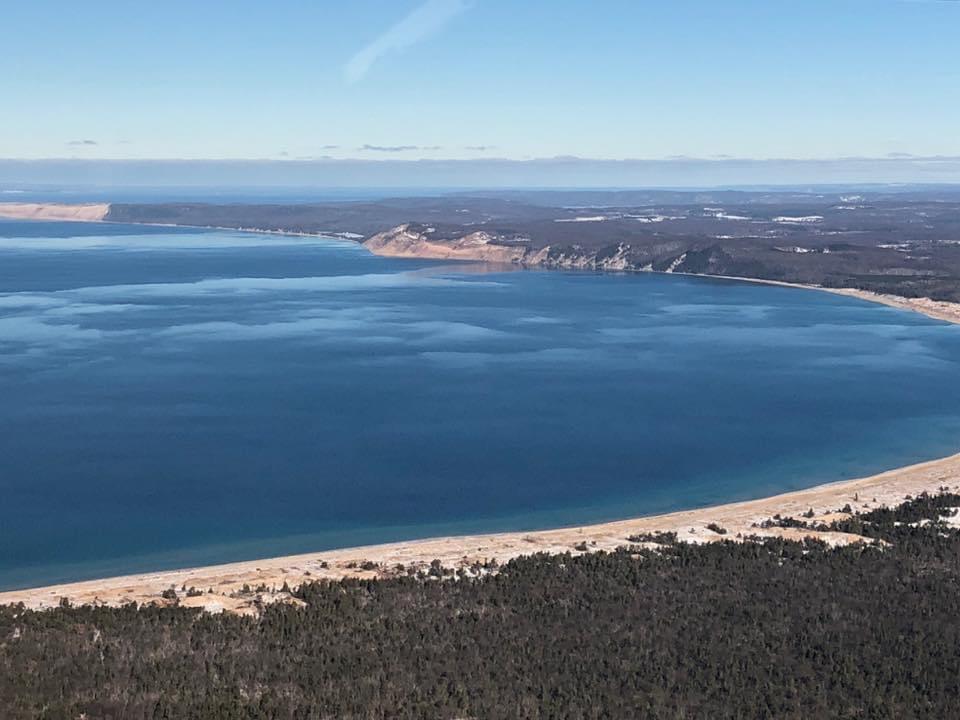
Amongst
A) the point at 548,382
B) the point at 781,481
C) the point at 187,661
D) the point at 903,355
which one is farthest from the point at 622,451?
the point at 903,355

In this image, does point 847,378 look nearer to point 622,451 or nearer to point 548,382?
point 548,382

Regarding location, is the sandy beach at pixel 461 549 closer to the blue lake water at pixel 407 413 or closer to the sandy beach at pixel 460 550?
the sandy beach at pixel 460 550

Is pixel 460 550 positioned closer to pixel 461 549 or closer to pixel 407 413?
→ pixel 461 549

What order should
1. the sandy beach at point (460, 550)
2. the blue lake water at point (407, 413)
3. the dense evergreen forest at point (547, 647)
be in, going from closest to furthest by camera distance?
1. the dense evergreen forest at point (547, 647)
2. the sandy beach at point (460, 550)
3. the blue lake water at point (407, 413)

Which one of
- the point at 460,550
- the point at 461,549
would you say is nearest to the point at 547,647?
the point at 460,550

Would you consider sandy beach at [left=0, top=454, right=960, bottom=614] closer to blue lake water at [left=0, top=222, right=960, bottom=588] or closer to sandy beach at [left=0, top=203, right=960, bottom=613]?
sandy beach at [left=0, top=203, right=960, bottom=613]

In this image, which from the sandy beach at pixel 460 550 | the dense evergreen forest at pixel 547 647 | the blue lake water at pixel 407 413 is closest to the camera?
the dense evergreen forest at pixel 547 647

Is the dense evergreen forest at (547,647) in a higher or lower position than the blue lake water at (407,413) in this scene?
higher

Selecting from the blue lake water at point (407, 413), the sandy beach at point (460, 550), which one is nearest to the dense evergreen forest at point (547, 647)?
the sandy beach at point (460, 550)
